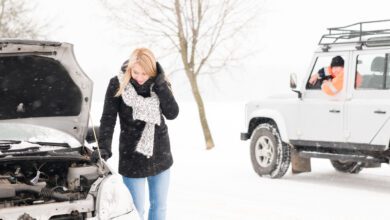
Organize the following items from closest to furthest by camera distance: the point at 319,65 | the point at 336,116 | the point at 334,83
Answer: the point at 336,116 → the point at 334,83 → the point at 319,65

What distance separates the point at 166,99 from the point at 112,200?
1.19 metres

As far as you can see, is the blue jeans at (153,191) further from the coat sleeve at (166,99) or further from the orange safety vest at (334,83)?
the orange safety vest at (334,83)

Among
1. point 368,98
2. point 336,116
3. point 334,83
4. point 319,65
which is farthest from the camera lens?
point 319,65

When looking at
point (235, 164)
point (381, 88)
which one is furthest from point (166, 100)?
point (235, 164)

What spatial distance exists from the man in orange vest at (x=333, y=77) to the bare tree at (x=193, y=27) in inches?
320

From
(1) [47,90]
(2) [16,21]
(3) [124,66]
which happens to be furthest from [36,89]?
(2) [16,21]

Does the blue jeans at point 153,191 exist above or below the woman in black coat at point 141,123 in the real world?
below

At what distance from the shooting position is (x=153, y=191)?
208 inches

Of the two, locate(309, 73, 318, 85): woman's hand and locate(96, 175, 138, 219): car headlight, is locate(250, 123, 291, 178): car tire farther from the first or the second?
locate(96, 175, 138, 219): car headlight

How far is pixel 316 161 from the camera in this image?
13.2 m

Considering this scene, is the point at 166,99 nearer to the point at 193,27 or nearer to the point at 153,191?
the point at 153,191

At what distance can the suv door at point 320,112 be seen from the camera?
959cm

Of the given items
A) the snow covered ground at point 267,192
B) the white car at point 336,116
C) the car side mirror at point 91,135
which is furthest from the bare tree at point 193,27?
the car side mirror at point 91,135

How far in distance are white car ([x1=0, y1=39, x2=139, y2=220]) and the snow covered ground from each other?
2.61m
